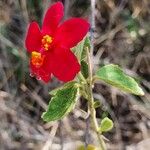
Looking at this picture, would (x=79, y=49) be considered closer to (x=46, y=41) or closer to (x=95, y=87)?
(x=46, y=41)

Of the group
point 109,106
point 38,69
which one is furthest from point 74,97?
point 109,106

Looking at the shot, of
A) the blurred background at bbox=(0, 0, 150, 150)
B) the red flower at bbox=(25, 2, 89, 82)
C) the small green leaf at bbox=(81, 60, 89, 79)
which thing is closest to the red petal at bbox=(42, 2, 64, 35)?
the red flower at bbox=(25, 2, 89, 82)

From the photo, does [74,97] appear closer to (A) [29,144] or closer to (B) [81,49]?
(B) [81,49]

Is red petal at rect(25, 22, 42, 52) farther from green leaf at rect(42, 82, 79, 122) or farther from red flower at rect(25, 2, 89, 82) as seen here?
green leaf at rect(42, 82, 79, 122)

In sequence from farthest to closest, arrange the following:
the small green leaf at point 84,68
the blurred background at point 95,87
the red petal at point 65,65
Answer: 1. the blurred background at point 95,87
2. the small green leaf at point 84,68
3. the red petal at point 65,65

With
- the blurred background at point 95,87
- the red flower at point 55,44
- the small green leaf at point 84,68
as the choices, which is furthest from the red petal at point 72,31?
the blurred background at point 95,87

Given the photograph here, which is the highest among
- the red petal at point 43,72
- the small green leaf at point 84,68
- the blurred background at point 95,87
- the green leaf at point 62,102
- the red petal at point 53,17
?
the red petal at point 53,17

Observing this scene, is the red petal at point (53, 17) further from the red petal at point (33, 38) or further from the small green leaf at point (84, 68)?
the small green leaf at point (84, 68)
